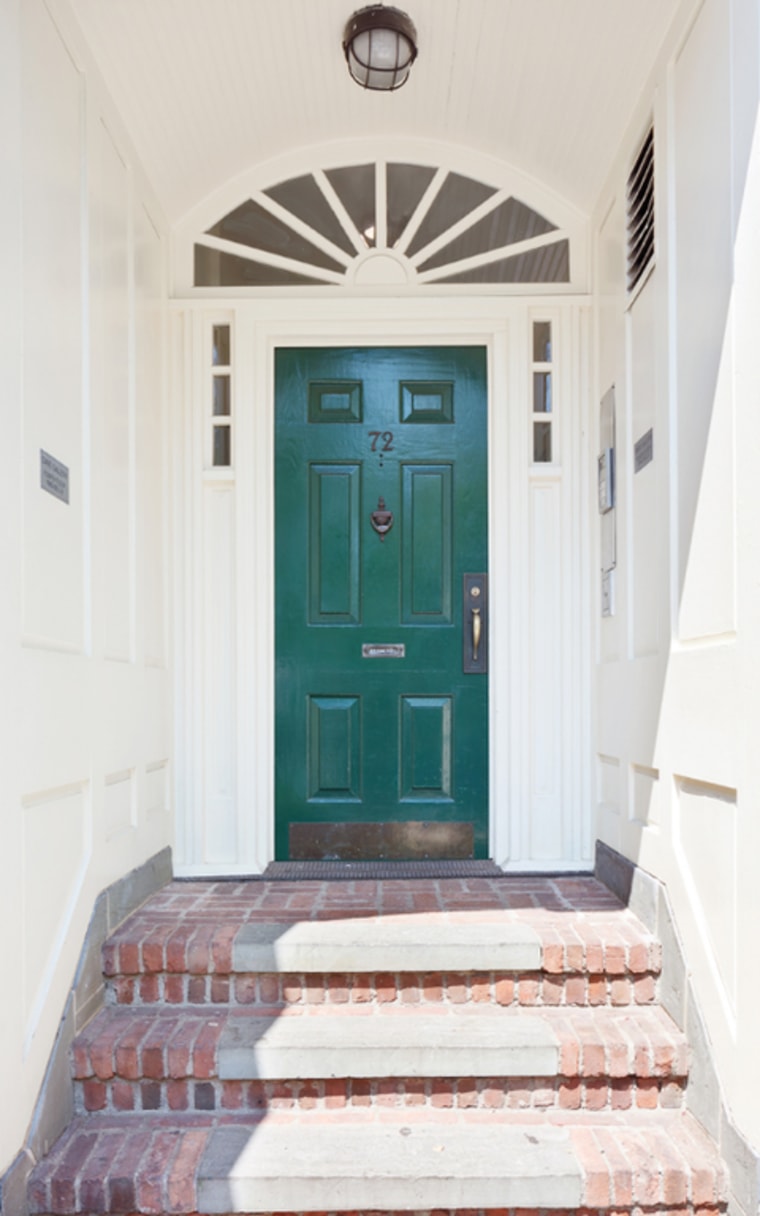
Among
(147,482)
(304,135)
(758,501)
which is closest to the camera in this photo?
(758,501)

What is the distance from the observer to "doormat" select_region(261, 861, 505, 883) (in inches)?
136

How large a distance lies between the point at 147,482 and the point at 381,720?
4.33ft

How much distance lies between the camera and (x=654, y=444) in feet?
9.14

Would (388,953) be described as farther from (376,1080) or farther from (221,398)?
(221,398)

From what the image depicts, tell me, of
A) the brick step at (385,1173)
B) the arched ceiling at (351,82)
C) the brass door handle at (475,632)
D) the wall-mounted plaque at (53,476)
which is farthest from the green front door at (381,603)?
the brick step at (385,1173)

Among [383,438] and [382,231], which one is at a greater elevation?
[382,231]

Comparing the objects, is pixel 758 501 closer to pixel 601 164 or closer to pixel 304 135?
pixel 601 164

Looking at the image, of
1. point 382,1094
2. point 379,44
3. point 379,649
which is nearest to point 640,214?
point 379,44

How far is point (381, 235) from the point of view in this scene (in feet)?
12.2

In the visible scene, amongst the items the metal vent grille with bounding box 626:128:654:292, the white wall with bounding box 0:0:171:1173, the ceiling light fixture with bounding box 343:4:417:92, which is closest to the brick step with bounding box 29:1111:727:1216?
the white wall with bounding box 0:0:171:1173

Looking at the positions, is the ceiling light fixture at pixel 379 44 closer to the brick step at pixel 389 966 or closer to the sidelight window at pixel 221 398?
the sidelight window at pixel 221 398

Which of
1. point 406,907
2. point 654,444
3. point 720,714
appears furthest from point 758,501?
point 406,907

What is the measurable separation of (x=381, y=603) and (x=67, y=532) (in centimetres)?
149

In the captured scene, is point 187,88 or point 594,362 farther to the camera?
A: point 594,362
